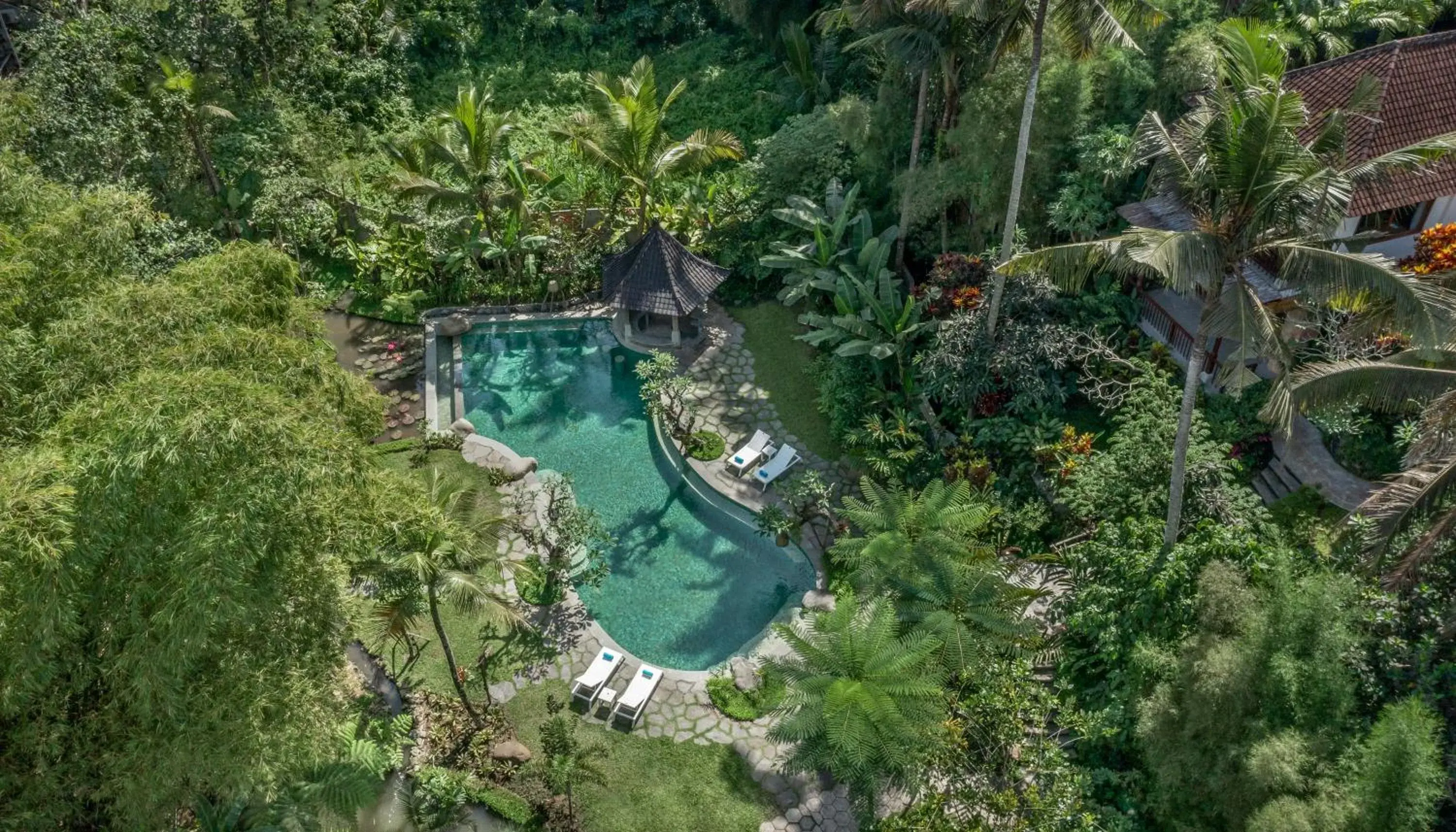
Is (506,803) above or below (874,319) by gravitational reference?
below

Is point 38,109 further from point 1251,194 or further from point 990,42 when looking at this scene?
point 1251,194

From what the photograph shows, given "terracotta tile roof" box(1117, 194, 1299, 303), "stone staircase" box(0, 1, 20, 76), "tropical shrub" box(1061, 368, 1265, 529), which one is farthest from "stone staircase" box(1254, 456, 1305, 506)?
"stone staircase" box(0, 1, 20, 76)

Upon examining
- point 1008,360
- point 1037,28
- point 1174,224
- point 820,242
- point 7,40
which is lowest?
point 1008,360

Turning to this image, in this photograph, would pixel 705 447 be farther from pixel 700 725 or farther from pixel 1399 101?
pixel 1399 101

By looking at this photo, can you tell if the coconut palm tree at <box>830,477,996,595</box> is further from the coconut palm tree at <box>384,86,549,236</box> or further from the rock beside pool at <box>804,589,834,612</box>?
the coconut palm tree at <box>384,86,549,236</box>

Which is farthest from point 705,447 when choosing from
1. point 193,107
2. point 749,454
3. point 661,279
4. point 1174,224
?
point 193,107

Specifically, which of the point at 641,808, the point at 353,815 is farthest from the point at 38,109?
the point at 641,808

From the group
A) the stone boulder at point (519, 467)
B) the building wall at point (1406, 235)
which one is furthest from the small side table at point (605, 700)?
the building wall at point (1406, 235)
